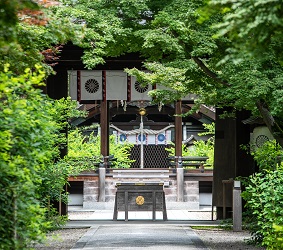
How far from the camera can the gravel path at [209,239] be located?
16.0 m

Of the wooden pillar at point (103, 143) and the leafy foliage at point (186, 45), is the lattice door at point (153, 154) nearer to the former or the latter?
the wooden pillar at point (103, 143)

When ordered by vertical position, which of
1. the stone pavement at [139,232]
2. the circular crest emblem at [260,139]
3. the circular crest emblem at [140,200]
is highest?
the circular crest emblem at [260,139]

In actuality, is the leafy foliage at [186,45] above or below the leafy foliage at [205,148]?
above

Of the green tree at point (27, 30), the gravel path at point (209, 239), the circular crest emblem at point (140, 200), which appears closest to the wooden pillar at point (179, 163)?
the circular crest emblem at point (140, 200)

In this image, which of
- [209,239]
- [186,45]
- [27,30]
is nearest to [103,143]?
[209,239]

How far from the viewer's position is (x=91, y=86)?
25.9 m

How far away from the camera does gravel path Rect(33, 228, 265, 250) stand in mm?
15961

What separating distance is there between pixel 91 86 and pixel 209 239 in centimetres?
945

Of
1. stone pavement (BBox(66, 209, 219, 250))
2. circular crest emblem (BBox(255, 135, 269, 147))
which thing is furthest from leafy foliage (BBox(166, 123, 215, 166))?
circular crest emblem (BBox(255, 135, 269, 147))

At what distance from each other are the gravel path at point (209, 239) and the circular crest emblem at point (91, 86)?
636cm

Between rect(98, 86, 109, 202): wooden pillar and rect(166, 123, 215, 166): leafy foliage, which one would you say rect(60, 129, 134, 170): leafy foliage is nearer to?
rect(98, 86, 109, 202): wooden pillar

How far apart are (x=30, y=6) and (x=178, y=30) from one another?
7.29 m

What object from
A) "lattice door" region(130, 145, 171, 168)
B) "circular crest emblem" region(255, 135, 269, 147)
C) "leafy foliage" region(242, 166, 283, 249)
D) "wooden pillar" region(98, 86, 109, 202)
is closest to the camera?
"leafy foliage" region(242, 166, 283, 249)

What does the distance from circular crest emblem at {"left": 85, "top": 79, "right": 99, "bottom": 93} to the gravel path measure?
6.36 m
